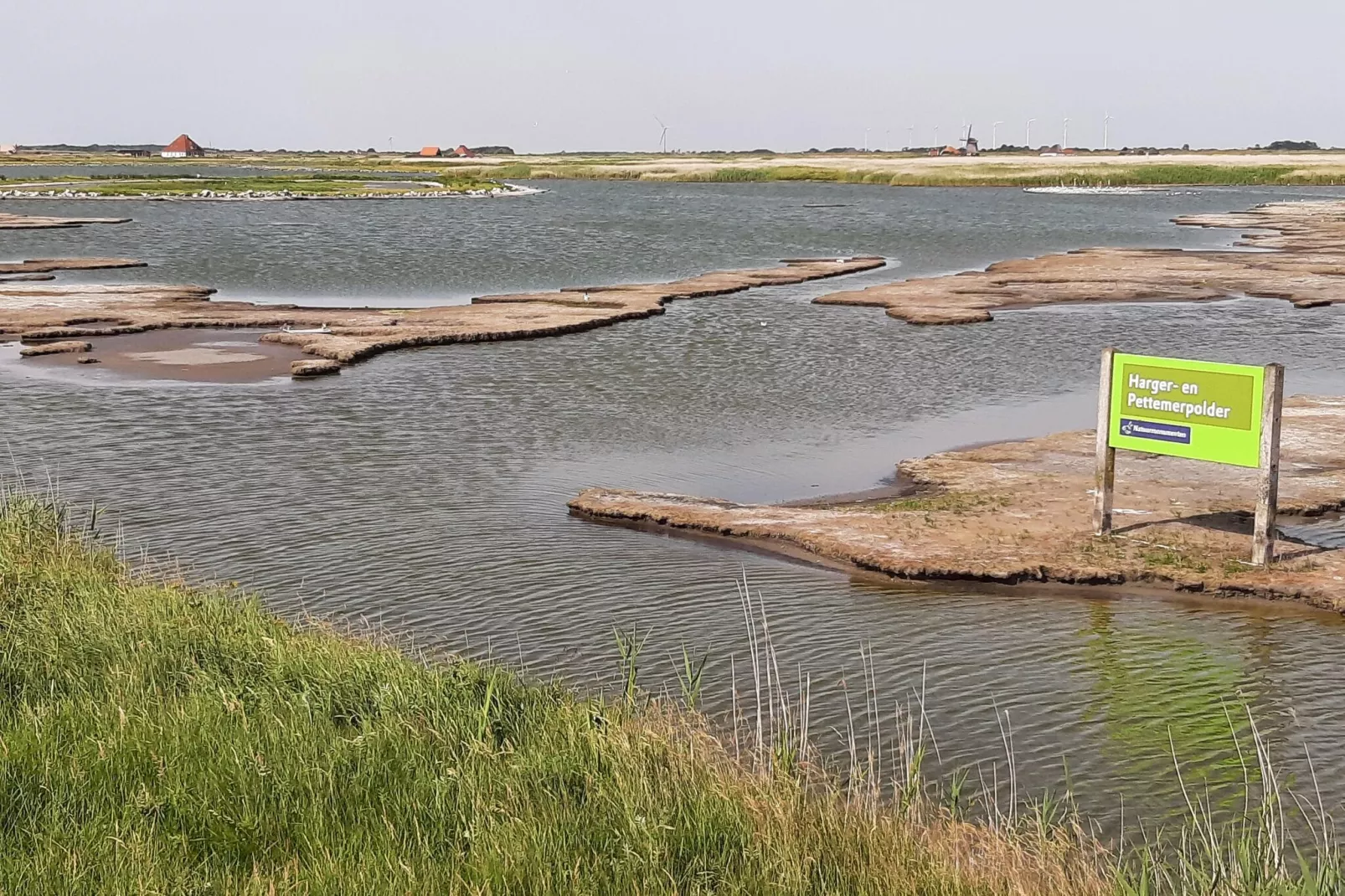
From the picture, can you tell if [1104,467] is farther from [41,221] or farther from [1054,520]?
[41,221]

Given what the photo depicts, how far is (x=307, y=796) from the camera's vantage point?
8.12 m

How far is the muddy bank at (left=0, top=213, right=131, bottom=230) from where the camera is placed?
77625 millimetres

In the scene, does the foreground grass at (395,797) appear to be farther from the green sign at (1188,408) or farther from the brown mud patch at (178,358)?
the brown mud patch at (178,358)

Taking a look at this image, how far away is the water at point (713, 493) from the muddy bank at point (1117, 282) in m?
1.55

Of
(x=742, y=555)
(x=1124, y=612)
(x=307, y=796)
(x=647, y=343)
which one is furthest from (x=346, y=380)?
(x=307, y=796)

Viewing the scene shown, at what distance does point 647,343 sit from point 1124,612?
2169 centimetres

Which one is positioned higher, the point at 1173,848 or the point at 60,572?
the point at 60,572

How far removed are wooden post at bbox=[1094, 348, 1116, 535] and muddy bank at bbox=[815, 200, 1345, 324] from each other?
73.5 feet

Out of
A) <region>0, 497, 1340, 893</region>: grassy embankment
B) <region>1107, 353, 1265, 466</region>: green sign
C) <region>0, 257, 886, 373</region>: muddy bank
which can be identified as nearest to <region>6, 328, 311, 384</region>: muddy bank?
<region>0, 257, 886, 373</region>: muddy bank

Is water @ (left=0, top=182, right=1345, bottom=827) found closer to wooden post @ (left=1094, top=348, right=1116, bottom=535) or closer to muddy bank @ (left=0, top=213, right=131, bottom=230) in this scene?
wooden post @ (left=1094, top=348, right=1116, bottom=535)

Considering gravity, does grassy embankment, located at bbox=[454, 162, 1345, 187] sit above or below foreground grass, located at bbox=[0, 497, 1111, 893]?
above

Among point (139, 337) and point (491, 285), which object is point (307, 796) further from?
point (491, 285)

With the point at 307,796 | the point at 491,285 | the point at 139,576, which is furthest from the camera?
the point at 491,285

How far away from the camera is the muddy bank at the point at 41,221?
255 feet
